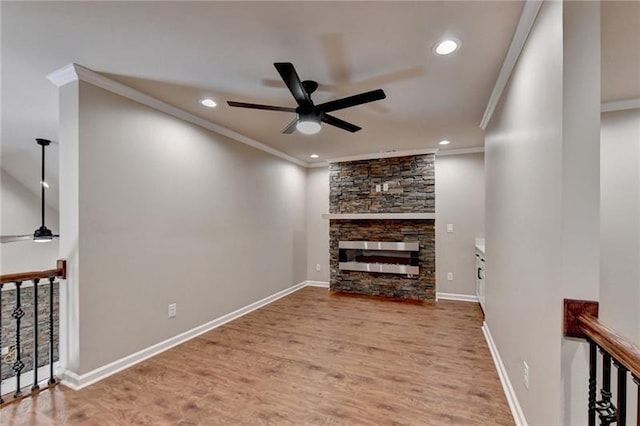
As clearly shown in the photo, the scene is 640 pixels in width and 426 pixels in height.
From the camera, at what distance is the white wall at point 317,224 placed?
18.5 ft

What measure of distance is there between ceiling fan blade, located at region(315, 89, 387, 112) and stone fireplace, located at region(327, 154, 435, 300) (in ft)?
9.53

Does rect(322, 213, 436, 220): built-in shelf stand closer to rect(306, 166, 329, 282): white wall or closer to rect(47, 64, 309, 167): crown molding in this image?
rect(306, 166, 329, 282): white wall

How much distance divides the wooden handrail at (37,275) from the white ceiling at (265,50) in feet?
5.05

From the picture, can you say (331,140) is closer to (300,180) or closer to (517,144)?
(300,180)

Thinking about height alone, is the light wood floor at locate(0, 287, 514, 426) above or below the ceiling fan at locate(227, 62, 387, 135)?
below

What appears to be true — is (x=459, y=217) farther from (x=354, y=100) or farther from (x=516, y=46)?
(x=354, y=100)

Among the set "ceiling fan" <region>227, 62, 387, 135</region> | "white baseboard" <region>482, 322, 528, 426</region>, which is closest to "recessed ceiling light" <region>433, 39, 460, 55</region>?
"ceiling fan" <region>227, 62, 387, 135</region>

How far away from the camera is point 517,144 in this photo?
1.89 m

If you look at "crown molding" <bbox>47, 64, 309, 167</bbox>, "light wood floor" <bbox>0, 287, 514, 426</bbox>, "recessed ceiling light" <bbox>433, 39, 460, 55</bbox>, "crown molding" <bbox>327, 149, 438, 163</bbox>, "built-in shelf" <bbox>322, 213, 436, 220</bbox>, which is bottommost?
"light wood floor" <bbox>0, 287, 514, 426</bbox>

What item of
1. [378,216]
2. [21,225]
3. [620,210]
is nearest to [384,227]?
[378,216]

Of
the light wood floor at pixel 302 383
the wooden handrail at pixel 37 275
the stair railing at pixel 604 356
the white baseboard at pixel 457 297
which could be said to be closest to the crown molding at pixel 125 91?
the wooden handrail at pixel 37 275

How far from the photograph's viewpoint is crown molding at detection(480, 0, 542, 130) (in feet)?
4.97

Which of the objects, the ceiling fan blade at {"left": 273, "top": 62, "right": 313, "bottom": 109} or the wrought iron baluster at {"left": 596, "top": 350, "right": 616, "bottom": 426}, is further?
the ceiling fan blade at {"left": 273, "top": 62, "right": 313, "bottom": 109}

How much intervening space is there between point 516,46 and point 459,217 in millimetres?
3268
